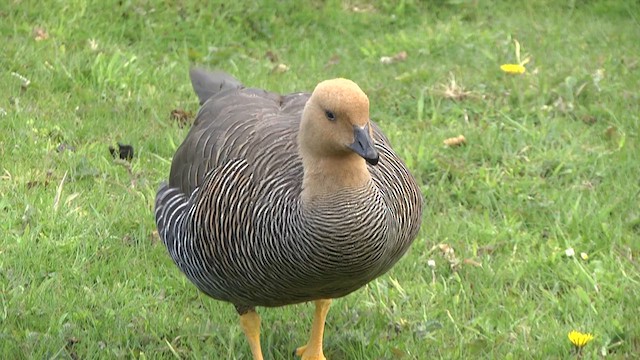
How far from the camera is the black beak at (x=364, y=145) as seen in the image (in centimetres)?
378

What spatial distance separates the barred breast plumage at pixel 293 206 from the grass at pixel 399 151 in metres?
0.60

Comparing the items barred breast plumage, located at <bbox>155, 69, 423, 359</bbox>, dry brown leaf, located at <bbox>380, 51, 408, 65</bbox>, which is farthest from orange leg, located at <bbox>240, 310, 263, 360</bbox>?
dry brown leaf, located at <bbox>380, 51, 408, 65</bbox>

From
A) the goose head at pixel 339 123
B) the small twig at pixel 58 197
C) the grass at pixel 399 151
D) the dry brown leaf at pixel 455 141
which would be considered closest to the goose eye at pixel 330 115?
the goose head at pixel 339 123

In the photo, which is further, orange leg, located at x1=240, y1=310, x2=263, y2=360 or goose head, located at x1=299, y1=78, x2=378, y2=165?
orange leg, located at x1=240, y1=310, x2=263, y2=360

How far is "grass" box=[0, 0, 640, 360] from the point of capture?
496 centimetres

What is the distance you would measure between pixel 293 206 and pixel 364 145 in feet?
1.29

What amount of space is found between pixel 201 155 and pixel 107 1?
12.4 ft

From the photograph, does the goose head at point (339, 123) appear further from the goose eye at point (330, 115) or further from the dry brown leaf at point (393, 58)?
the dry brown leaf at point (393, 58)

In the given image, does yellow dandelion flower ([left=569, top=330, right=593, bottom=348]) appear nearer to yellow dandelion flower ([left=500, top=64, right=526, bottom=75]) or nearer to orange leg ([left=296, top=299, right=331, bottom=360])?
orange leg ([left=296, top=299, right=331, bottom=360])

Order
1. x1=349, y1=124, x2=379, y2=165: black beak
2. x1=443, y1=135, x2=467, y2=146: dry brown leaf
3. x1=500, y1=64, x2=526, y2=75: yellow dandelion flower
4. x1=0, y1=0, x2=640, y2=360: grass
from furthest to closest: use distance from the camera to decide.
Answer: x1=500, y1=64, x2=526, y2=75: yellow dandelion flower → x1=443, y1=135, x2=467, y2=146: dry brown leaf → x1=0, y1=0, x2=640, y2=360: grass → x1=349, y1=124, x2=379, y2=165: black beak

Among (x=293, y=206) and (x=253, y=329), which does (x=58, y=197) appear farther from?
(x=293, y=206)

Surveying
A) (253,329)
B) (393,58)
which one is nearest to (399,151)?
(393,58)

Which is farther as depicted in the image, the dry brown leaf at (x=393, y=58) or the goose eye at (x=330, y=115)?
the dry brown leaf at (x=393, y=58)

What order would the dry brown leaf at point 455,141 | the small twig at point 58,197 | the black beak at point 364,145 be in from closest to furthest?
the black beak at point 364,145 → the small twig at point 58,197 → the dry brown leaf at point 455,141
